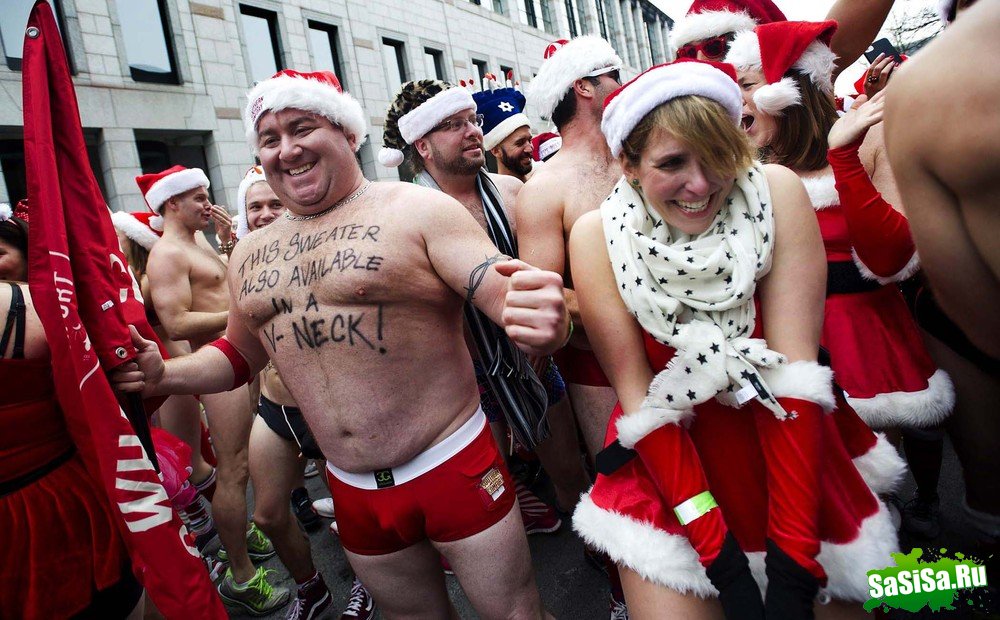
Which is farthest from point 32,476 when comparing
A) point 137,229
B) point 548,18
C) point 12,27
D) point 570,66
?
point 548,18

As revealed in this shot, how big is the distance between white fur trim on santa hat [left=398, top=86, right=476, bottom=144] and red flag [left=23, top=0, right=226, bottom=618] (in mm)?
1896

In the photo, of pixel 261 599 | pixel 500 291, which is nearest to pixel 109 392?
pixel 500 291

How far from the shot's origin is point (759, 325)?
5.43 ft

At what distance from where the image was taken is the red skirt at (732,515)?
1479 millimetres

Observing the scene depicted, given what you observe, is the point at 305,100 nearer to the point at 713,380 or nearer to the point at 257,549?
the point at 713,380

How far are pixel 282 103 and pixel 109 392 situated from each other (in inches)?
46.3

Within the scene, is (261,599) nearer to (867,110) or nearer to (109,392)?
(109,392)

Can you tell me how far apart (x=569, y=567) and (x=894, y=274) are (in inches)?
A: 86.1

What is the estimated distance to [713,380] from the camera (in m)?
1.52

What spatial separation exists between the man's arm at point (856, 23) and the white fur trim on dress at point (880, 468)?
196 centimetres

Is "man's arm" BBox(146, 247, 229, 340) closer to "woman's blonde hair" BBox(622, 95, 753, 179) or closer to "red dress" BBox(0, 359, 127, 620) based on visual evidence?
"red dress" BBox(0, 359, 127, 620)

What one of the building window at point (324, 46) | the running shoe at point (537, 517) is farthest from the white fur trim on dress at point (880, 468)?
the building window at point (324, 46)

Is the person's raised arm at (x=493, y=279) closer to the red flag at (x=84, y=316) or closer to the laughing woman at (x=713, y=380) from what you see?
the laughing woman at (x=713, y=380)

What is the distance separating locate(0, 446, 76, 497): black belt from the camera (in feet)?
6.07
